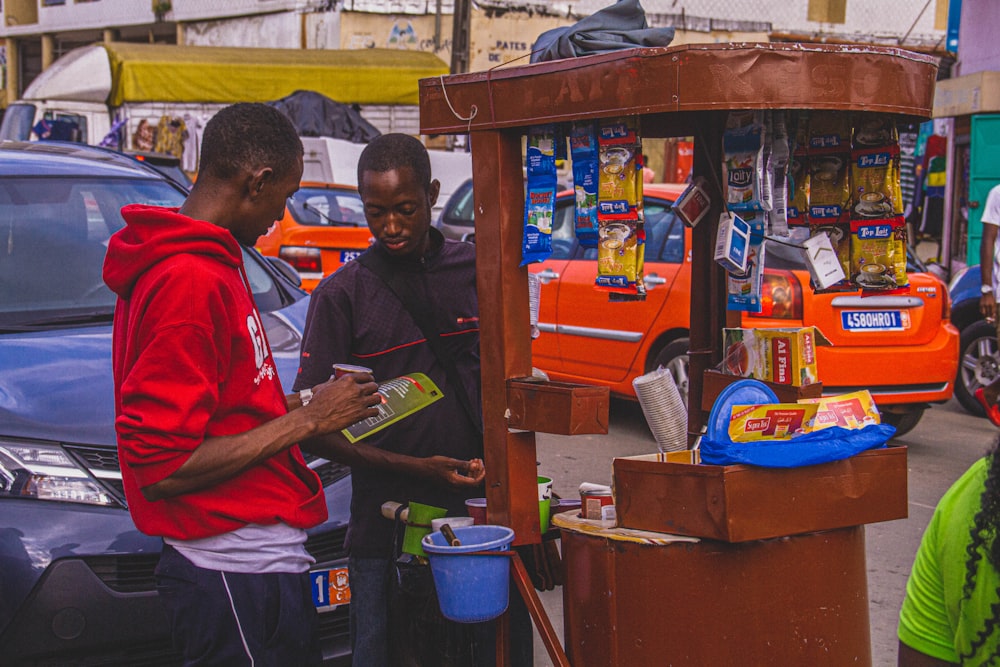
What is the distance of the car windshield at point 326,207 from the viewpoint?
9.55 m

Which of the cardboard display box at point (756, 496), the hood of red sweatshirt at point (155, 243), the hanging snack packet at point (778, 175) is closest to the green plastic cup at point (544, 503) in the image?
the cardboard display box at point (756, 496)

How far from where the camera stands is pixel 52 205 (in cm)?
465

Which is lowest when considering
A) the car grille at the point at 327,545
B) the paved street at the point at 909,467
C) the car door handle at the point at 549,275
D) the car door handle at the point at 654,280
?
the paved street at the point at 909,467

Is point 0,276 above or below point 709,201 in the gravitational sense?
below

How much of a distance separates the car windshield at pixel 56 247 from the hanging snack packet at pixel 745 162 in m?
2.67

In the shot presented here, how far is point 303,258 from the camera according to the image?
918 cm

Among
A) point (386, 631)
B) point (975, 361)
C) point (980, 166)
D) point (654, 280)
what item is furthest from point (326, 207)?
point (980, 166)

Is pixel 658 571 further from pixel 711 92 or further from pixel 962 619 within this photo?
pixel 711 92

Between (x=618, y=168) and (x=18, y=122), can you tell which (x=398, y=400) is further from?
(x=18, y=122)

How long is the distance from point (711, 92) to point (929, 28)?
74.8 ft

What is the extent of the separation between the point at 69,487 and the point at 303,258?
19.8 ft

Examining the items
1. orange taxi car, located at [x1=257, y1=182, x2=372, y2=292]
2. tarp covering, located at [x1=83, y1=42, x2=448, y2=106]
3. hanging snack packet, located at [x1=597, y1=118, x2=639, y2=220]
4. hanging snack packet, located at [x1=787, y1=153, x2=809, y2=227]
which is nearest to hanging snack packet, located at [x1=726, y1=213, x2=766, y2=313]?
hanging snack packet, located at [x1=787, y1=153, x2=809, y2=227]

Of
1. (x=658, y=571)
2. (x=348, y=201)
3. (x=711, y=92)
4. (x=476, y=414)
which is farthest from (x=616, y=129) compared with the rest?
(x=348, y=201)

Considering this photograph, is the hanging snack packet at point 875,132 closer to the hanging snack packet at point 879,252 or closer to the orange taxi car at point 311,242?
the hanging snack packet at point 879,252
